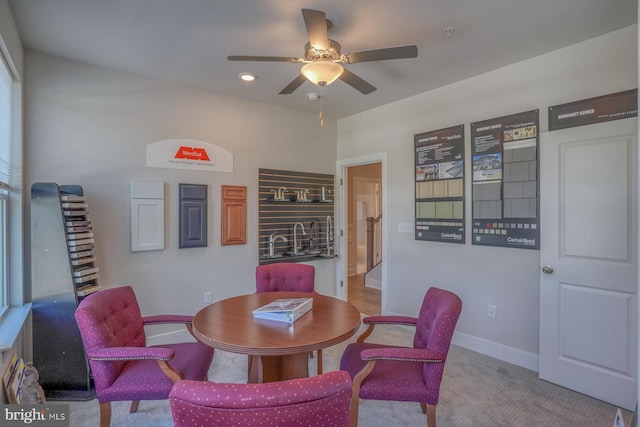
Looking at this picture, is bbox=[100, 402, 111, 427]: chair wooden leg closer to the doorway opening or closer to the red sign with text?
the red sign with text

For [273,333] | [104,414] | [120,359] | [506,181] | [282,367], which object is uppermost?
[506,181]

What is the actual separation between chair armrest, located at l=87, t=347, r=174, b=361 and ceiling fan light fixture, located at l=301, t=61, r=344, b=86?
5.95ft

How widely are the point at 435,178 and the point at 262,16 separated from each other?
7.45ft

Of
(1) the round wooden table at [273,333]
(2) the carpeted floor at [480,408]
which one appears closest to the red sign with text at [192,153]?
(1) the round wooden table at [273,333]

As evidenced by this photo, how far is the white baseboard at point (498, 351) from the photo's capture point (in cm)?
284

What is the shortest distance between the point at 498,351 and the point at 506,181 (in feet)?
5.10

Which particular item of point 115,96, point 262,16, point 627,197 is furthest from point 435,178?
point 115,96

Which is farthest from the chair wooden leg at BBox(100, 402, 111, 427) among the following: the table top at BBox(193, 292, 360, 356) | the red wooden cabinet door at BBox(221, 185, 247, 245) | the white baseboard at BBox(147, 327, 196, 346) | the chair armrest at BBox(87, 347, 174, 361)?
the red wooden cabinet door at BBox(221, 185, 247, 245)

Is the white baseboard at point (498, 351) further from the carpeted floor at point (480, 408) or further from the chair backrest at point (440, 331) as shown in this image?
the chair backrest at point (440, 331)

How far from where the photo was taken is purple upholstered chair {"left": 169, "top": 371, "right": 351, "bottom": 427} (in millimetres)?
946

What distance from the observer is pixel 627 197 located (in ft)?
7.48

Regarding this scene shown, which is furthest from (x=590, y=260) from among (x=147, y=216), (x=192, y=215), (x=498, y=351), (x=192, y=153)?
(x=147, y=216)

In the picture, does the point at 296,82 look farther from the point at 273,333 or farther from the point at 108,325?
the point at 108,325

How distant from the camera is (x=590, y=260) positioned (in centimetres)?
243
